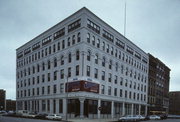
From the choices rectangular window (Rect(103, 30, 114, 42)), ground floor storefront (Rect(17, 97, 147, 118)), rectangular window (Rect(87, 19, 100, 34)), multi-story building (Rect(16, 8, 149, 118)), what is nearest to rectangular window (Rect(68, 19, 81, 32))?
multi-story building (Rect(16, 8, 149, 118))

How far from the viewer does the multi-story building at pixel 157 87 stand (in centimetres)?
6975

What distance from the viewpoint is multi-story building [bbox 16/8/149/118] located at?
37.3 meters

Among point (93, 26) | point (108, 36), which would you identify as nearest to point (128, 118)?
point (108, 36)

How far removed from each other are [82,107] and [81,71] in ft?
22.6

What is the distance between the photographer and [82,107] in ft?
115

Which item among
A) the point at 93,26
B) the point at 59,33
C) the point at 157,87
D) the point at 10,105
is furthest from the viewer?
the point at 10,105

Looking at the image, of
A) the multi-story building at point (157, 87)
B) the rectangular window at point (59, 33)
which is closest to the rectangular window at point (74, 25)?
the rectangular window at point (59, 33)

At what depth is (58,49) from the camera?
144 feet

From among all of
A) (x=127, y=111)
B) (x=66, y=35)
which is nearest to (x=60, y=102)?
(x=66, y=35)

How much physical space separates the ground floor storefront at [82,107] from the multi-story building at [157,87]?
44.6 ft

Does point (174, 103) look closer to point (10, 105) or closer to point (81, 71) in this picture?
point (81, 71)

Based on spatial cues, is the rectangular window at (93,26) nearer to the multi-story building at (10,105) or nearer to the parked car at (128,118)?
the parked car at (128,118)

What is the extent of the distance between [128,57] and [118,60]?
6.88m

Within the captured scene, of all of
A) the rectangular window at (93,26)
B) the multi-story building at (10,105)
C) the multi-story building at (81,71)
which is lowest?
the multi-story building at (10,105)
